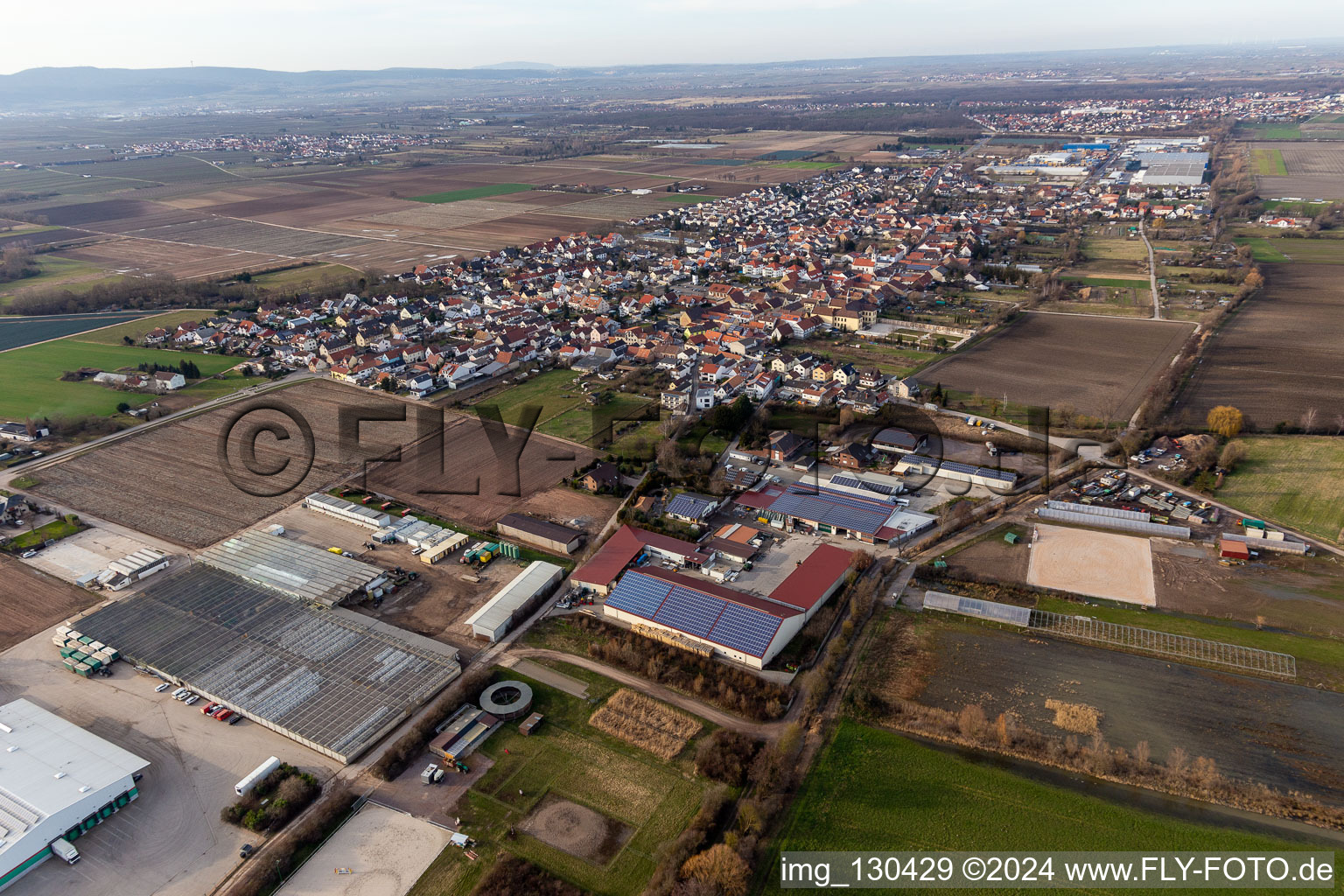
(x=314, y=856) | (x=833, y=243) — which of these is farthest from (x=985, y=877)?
(x=833, y=243)

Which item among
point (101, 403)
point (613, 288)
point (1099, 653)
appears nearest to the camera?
point (1099, 653)

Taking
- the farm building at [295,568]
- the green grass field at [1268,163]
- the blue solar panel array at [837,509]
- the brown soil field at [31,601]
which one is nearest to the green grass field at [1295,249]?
the green grass field at [1268,163]

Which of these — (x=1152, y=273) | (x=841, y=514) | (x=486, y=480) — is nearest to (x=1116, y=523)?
(x=841, y=514)

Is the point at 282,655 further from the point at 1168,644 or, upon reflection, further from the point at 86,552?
the point at 1168,644

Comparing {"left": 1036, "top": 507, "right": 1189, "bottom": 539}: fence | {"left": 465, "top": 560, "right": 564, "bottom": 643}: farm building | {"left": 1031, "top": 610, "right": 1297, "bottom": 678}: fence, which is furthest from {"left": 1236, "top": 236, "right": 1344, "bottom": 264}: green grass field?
{"left": 465, "top": 560, "right": 564, "bottom": 643}: farm building

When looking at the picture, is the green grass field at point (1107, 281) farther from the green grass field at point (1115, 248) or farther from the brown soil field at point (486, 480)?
the brown soil field at point (486, 480)

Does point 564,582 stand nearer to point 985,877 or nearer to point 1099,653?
point 985,877
